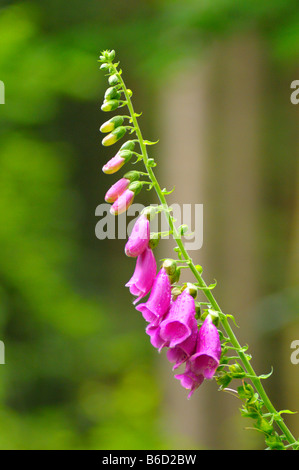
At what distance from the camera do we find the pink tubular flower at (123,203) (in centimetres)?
143

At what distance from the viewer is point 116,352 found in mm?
6559

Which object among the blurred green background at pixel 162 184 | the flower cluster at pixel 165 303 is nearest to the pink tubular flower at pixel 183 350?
the flower cluster at pixel 165 303

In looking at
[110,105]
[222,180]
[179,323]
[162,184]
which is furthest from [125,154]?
[162,184]

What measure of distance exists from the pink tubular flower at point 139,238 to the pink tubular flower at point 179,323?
0.18 m

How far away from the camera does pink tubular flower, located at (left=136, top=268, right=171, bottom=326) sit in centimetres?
136

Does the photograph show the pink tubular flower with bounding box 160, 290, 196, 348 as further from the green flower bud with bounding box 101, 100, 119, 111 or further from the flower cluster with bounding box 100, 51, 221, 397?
Answer: the green flower bud with bounding box 101, 100, 119, 111

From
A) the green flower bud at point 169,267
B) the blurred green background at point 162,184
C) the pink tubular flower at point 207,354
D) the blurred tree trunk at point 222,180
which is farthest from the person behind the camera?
the blurred tree trunk at point 222,180

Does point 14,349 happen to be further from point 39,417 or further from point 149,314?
point 149,314

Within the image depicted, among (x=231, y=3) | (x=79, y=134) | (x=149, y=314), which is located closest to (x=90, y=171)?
(x=79, y=134)

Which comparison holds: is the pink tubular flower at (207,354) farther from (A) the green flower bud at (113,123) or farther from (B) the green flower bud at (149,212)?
(A) the green flower bud at (113,123)

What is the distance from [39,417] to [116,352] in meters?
1.51

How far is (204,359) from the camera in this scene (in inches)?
51.1

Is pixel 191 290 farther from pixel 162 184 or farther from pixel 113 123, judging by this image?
pixel 162 184

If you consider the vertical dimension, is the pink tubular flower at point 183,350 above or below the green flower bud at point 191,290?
below
